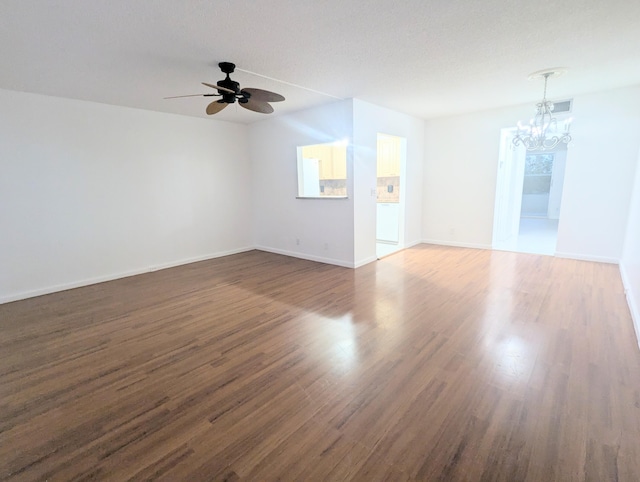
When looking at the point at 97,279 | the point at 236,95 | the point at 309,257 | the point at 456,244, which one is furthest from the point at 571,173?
the point at 97,279

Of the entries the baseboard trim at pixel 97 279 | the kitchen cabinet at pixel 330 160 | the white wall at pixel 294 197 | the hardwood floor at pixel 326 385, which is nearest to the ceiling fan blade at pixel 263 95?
the white wall at pixel 294 197

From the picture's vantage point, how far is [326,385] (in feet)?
6.82

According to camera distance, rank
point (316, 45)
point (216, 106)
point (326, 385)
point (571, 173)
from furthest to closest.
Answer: point (571, 173)
point (216, 106)
point (316, 45)
point (326, 385)

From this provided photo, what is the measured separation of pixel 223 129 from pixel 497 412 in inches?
227

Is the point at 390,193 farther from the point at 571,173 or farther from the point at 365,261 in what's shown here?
the point at 571,173

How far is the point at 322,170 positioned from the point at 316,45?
151 inches

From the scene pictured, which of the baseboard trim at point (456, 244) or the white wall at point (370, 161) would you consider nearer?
the white wall at point (370, 161)

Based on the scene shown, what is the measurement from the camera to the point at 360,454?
1.55 metres

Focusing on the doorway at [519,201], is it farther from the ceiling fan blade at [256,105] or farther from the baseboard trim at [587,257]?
the ceiling fan blade at [256,105]

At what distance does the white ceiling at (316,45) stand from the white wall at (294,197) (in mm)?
765

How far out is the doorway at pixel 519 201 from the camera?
580 centimetres

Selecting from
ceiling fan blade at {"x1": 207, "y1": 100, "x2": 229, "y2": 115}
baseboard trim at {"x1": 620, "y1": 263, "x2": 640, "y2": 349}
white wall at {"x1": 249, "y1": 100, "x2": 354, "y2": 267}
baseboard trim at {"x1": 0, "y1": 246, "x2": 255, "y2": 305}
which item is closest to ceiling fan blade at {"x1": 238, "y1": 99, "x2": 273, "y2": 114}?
ceiling fan blade at {"x1": 207, "y1": 100, "x2": 229, "y2": 115}

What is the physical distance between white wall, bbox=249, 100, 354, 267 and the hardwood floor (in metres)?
1.44

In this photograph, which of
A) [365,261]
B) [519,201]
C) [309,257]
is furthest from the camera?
[519,201]
